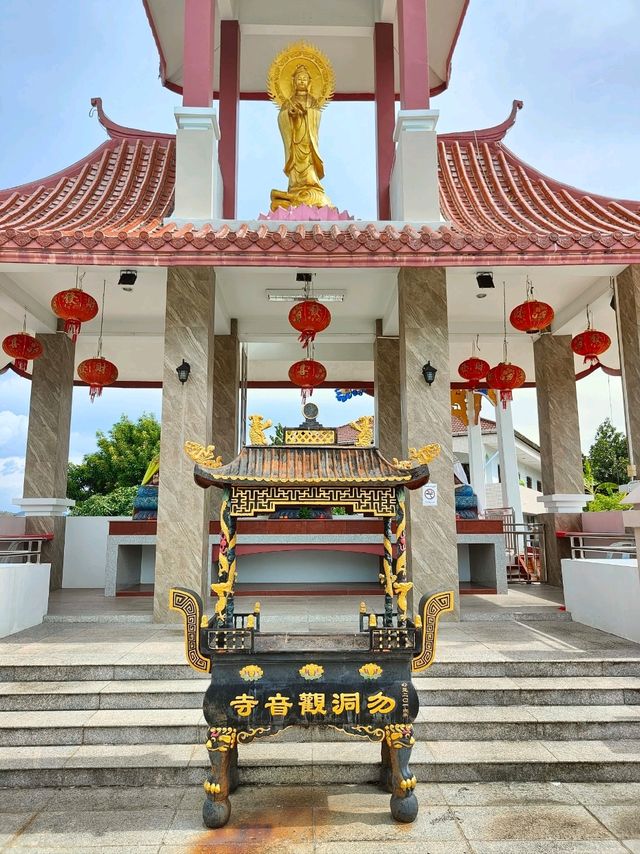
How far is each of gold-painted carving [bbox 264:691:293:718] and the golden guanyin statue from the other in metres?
7.28

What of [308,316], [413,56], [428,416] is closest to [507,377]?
[428,416]

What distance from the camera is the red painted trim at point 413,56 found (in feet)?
25.8

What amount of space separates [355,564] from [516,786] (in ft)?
18.0

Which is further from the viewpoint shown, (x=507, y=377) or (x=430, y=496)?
(x=507, y=377)

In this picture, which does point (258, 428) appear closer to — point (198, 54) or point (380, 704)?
point (380, 704)

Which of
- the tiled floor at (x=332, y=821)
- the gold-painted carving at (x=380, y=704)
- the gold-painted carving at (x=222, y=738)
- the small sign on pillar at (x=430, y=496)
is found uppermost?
the small sign on pillar at (x=430, y=496)

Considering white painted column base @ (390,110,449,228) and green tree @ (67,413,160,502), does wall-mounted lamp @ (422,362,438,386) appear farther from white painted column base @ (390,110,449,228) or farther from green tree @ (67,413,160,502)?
green tree @ (67,413,160,502)

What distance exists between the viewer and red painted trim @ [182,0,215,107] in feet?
25.6

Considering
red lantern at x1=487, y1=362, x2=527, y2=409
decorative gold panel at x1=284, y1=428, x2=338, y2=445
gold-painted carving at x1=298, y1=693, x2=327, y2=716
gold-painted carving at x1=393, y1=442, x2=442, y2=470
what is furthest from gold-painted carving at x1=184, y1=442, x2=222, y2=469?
red lantern at x1=487, y1=362, x2=527, y2=409

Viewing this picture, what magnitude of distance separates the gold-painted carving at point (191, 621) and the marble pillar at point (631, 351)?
5.32 m

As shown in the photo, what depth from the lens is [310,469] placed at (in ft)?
13.2

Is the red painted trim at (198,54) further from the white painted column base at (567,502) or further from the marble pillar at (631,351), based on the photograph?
the white painted column base at (567,502)

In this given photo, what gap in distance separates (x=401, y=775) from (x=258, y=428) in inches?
92.0

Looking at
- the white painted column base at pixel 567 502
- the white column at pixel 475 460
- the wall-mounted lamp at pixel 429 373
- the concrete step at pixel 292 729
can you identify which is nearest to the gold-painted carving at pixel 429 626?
the concrete step at pixel 292 729
